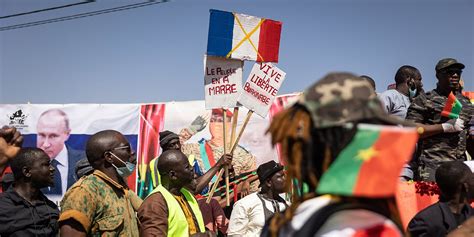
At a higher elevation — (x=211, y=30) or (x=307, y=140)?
(x=211, y=30)

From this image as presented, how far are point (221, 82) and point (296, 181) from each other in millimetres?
5201

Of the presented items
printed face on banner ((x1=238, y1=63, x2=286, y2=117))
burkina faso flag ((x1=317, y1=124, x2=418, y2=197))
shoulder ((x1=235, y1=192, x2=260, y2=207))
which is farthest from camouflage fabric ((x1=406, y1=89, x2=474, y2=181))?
burkina faso flag ((x1=317, y1=124, x2=418, y2=197))

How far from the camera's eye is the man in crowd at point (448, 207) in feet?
13.7

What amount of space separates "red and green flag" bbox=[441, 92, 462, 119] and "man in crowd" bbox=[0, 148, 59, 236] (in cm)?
353

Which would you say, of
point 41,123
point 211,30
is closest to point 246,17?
point 211,30

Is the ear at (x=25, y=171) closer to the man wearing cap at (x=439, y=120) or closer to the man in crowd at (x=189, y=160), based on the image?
the man in crowd at (x=189, y=160)

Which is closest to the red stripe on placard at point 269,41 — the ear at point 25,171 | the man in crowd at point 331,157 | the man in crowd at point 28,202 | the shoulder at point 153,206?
the shoulder at point 153,206

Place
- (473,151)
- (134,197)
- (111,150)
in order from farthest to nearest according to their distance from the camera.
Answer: (473,151), (134,197), (111,150)

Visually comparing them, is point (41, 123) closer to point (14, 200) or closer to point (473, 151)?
point (14, 200)

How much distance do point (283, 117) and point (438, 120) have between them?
438 centimetres

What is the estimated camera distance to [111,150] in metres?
4.38

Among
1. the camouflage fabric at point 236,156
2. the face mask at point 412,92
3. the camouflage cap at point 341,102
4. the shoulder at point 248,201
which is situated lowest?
the camouflage fabric at point 236,156

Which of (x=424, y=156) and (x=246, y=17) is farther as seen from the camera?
(x=246, y=17)

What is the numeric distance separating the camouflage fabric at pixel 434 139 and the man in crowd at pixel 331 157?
4.24 meters
